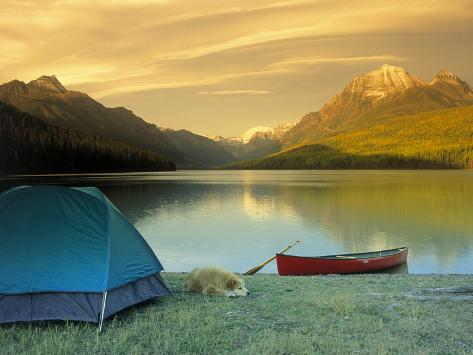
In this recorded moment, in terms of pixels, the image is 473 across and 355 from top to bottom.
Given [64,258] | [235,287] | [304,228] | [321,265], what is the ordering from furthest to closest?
[304,228]
[321,265]
[235,287]
[64,258]

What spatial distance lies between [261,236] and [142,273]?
29.5m

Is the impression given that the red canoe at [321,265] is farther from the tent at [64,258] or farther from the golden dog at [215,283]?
the tent at [64,258]

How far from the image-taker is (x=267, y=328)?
31.2 ft

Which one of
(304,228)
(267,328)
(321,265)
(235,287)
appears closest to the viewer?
(267,328)

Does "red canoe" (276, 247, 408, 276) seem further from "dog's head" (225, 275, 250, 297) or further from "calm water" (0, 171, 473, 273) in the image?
"dog's head" (225, 275, 250, 297)

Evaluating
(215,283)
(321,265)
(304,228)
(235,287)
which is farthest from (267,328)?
(304,228)

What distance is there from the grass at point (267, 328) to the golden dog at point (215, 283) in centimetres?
30

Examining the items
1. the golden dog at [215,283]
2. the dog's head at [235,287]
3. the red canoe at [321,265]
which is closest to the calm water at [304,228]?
the red canoe at [321,265]

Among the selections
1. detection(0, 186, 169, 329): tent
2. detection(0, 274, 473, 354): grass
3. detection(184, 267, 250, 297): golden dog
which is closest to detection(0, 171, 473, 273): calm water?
detection(184, 267, 250, 297): golden dog

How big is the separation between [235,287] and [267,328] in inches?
119

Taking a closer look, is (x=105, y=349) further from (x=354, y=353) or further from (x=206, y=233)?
(x=206, y=233)

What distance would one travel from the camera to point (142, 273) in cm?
1145

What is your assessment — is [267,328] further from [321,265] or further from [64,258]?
[321,265]

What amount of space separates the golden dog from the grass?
1.00 ft
